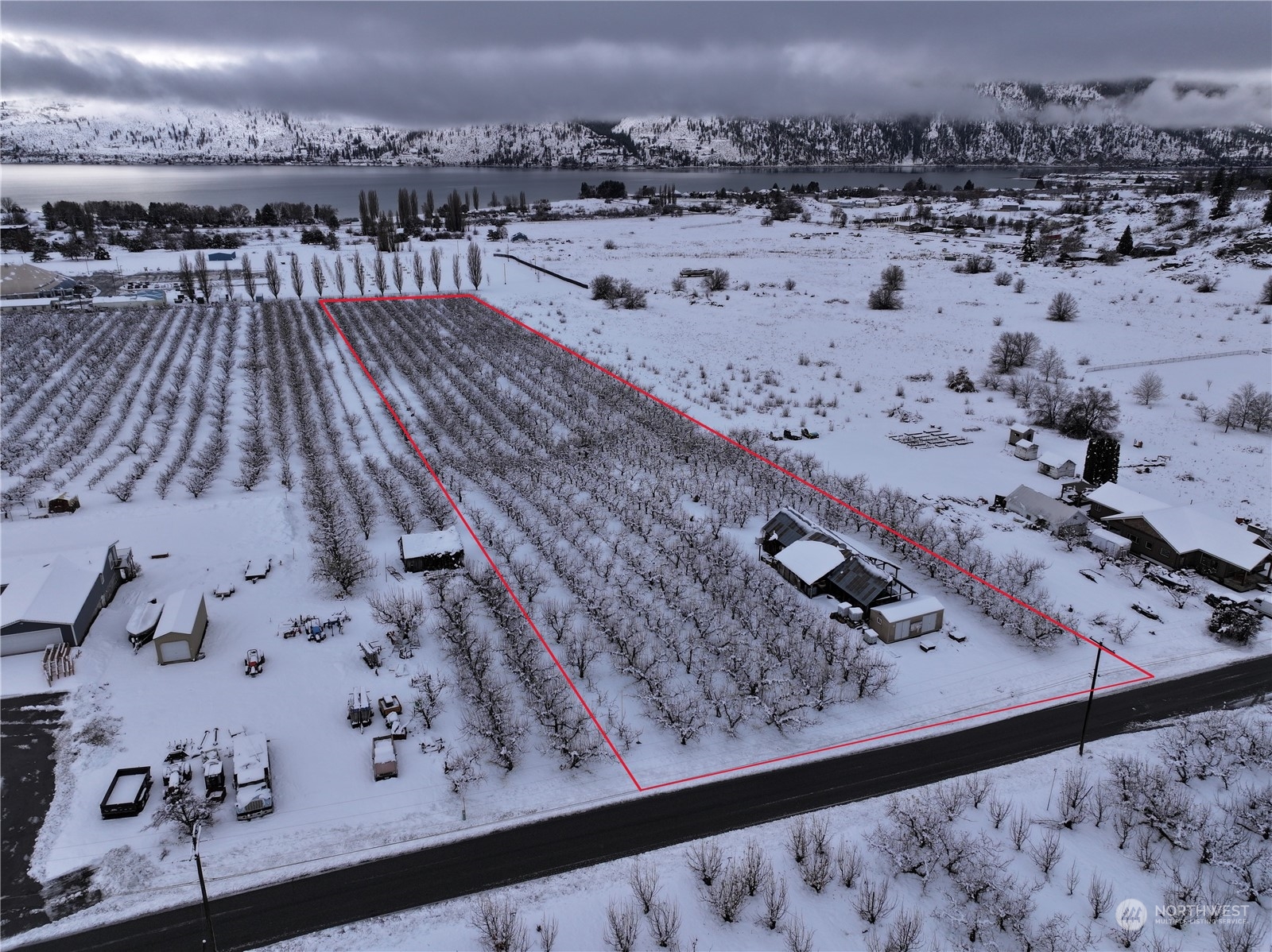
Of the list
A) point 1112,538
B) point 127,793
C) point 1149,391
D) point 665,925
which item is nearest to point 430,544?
point 127,793

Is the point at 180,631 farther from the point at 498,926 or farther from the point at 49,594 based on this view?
the point at 498,926

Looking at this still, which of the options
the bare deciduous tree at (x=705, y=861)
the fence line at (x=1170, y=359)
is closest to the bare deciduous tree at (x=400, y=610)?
the bare deciduous tree at (x=705, y=861)

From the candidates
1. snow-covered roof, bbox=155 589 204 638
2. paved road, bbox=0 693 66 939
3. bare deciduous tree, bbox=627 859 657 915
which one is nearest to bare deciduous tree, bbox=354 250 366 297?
snow-covered roof, bbox=155 589 204 638

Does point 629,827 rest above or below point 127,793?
below

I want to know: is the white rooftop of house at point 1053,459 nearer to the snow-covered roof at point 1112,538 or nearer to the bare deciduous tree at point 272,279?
the snow-covered roof at point 1112,538

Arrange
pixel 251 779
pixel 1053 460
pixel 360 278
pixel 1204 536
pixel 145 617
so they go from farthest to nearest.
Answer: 1. pixel 360 278
2. pixel 1053 460
3. pixel 1204 536
4. pixel 145 617
5. pixel 251 779

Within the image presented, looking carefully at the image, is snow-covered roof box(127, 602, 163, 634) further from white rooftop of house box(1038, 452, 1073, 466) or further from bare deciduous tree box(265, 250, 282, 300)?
bare deciduous tree box(265, 250, 282, 300)
